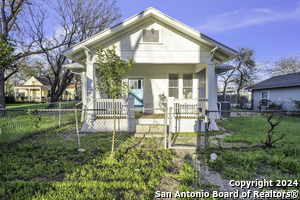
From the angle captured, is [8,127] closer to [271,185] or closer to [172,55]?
[172,55]

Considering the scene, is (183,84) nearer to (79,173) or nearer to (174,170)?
(174,170)

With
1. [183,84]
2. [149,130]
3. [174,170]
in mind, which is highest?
[183,84]

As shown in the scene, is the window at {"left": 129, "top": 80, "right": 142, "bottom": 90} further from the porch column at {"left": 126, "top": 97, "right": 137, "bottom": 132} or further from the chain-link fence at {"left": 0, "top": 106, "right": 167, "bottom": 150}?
the porch column at {"left": 126, "top": 97, "right": 137, "bottom": 132}

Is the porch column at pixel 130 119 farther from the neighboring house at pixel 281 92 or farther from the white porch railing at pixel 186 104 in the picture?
the neighboring house at pixel 281 92

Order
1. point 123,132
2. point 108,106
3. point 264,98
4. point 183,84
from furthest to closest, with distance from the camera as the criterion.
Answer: point 264,98, point 183,84, point 108,106, point 123,132

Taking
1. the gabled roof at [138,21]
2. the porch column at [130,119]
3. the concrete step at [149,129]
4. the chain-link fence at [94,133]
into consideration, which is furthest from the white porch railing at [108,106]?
the gabled roof at [138,21]

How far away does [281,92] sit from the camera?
49.8 ft

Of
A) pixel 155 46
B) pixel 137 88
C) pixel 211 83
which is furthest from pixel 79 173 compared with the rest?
pixel 137 88

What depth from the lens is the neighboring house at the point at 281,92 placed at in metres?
13.6

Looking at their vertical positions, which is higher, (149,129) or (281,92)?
(281,92)

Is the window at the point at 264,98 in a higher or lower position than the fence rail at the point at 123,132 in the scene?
higher

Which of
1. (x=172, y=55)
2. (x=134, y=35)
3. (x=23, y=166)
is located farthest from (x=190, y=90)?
(x=23, y=166)

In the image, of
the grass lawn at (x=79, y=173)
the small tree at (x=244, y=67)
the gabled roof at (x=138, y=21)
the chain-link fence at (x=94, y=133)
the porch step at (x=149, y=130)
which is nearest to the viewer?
the grass lawn at (x=79, y=173)

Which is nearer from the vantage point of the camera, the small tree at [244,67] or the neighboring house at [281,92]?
the neighboring house at [281,92]
